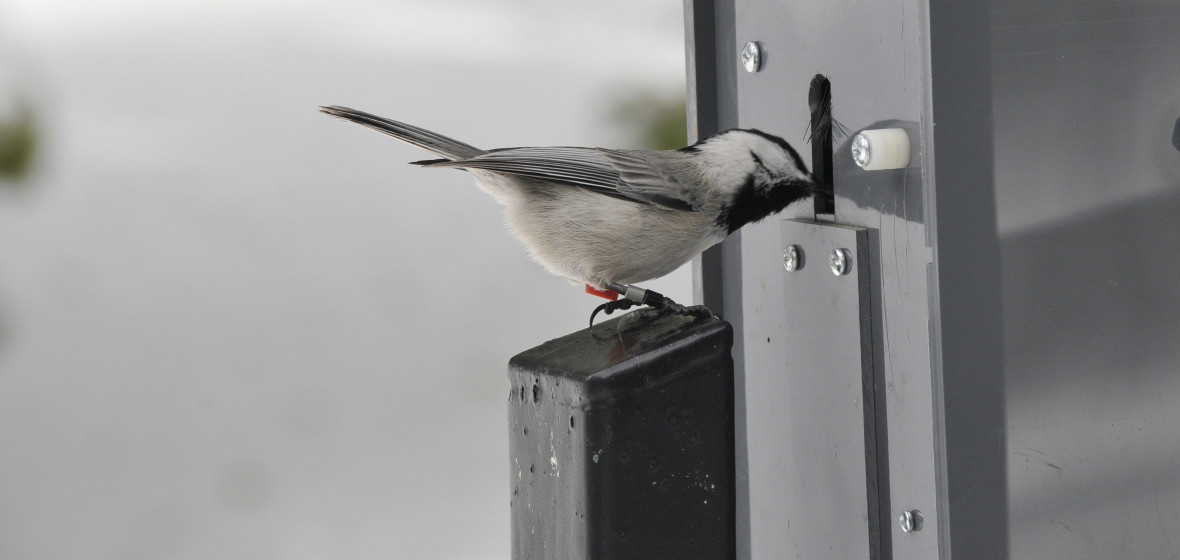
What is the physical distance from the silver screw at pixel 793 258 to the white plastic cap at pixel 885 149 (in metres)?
0.22

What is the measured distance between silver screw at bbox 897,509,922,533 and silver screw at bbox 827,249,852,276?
258 mm

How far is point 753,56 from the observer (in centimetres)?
134

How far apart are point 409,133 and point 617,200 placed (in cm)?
30

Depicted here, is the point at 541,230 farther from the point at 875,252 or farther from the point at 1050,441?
the point at 1050,441

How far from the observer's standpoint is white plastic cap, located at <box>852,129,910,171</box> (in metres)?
1.05

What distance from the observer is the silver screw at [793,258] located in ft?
4.13

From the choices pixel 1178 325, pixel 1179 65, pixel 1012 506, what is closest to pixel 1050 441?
pixel 1012 506

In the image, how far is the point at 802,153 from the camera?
127cm

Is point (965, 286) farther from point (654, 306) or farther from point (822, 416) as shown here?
point (654, 306)

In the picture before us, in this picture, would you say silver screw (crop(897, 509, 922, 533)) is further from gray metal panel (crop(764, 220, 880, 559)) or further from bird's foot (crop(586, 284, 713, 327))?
bird's foot (crop(586, 284, 713, 327))

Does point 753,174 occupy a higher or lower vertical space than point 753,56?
lower

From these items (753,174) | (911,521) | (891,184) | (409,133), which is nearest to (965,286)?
(891,184)

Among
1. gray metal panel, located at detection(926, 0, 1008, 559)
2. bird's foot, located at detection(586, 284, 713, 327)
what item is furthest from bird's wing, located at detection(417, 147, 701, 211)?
gray metal panel, located at detection(926, 0, 1008, 559)

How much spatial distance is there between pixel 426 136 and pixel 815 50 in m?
Answer: 0.54
